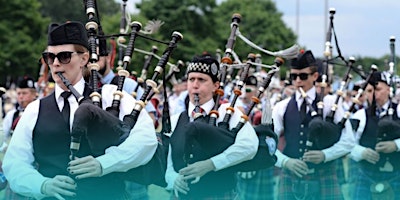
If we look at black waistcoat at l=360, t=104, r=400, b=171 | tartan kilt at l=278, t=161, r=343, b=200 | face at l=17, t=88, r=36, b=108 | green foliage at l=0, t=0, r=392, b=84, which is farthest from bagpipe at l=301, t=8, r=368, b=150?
green foliage at l=0, t=0, r=392, b=84

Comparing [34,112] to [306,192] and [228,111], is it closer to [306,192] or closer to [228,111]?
[228,111]

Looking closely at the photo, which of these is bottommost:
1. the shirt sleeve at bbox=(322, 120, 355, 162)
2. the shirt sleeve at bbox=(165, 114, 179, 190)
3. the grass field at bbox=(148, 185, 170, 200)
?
the grass field at bbox=(148, 185, 170, 200)

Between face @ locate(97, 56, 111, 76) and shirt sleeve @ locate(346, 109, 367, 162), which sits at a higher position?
face @ locate(97, 56, 111, 76)

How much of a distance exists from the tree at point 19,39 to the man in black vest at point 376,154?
23.5m

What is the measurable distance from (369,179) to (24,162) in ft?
10.2

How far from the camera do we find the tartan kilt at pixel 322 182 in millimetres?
4605

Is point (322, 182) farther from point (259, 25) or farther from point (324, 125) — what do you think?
point (259, 25)

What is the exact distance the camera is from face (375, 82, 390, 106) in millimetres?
5629

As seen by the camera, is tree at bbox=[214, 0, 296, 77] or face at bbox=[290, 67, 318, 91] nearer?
face at bbox=[290, 67, 318, 91]

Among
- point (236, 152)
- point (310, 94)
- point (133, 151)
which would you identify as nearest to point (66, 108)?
point (133, 151)

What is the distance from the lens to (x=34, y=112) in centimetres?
295

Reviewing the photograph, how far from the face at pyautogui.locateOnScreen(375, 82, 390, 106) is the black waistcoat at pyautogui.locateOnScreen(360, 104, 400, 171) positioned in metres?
0.29

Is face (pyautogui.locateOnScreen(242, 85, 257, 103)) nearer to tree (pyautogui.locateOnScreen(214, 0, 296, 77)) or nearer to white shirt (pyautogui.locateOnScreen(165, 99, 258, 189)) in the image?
white shirt (pyautogui.locateOnScreen(165, 99, 258, 189))

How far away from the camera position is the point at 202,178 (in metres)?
3.46
